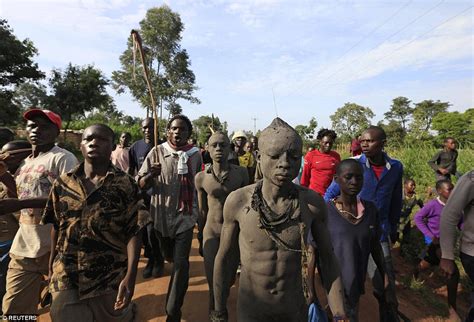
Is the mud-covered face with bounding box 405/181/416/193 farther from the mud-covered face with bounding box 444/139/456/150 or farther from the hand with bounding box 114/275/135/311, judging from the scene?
the hand with bounding box 114/275/135/311

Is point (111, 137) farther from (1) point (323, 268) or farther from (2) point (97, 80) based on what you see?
(2) point (97, 80)

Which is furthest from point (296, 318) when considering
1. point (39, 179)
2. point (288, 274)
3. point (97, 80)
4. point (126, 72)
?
point (126, 72)

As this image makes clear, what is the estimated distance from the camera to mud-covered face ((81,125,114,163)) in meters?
1.98

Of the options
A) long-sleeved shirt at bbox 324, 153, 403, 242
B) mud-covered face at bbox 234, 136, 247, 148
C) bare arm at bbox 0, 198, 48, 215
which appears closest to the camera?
bare arm at bbox 0, 198, 48, 215

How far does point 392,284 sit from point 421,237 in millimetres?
4462

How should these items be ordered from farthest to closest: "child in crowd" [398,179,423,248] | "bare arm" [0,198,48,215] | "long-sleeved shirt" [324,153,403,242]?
"child in crowd" [398,179,423,248] → "long-sleeved shirt" [324,153,403,242] → "bare arm" [0,198,48,215]

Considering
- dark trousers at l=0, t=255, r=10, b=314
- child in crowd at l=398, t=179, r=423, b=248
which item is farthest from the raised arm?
child in crowd at l=398, t=179, r=423, b=248

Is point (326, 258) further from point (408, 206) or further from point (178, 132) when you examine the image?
point (408, 206)

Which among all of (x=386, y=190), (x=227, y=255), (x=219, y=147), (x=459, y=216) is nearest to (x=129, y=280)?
(x=227, y=255)

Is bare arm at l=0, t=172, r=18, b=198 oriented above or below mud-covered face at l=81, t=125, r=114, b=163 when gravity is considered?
below

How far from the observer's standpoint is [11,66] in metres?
17.5

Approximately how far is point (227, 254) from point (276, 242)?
12.7 inches

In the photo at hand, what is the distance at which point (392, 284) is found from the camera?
288 centimetres

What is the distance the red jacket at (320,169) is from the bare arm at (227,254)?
11.4 ft
